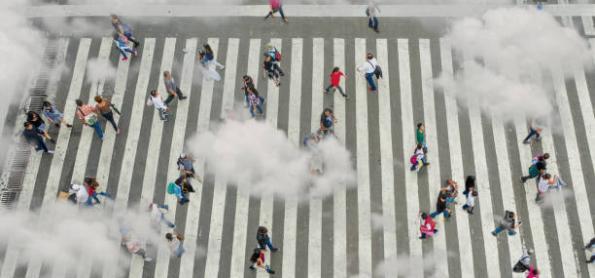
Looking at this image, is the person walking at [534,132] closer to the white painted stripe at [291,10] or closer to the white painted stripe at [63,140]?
the white painted stripe at [291,10]

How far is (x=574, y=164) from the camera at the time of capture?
15.4m

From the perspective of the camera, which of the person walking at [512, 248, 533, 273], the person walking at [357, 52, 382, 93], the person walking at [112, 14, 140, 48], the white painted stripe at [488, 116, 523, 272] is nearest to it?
the person walking at [512, 248, 533, 273]

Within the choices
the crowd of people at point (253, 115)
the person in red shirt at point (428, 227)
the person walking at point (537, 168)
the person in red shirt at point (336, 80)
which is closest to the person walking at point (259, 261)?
the crowd of people at point (253, 115)

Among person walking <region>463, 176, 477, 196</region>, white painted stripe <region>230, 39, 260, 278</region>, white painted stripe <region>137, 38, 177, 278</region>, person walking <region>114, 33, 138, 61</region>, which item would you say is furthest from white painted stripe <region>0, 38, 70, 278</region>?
person walking <region>463, 176, 477, 196</region>

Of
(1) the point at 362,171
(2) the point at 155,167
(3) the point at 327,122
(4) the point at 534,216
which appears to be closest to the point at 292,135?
(3) the point at 327,122

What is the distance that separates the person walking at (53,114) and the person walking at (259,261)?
24.6 ft

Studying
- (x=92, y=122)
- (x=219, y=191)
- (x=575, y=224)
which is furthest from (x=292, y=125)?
(x=575, y=224)

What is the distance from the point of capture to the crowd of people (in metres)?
13.6

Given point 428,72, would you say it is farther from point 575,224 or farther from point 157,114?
point 157,114

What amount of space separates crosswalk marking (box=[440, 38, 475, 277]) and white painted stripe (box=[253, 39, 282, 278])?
191 inches

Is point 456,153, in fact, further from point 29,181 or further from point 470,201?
point 29,181

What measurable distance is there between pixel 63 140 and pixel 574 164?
1554 centimetres

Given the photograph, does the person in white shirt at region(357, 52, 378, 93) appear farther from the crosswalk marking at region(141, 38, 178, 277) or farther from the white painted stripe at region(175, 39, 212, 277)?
the crosswalk marking at region(141, 38, 178, 277)

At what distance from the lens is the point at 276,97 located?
16.9 meters
